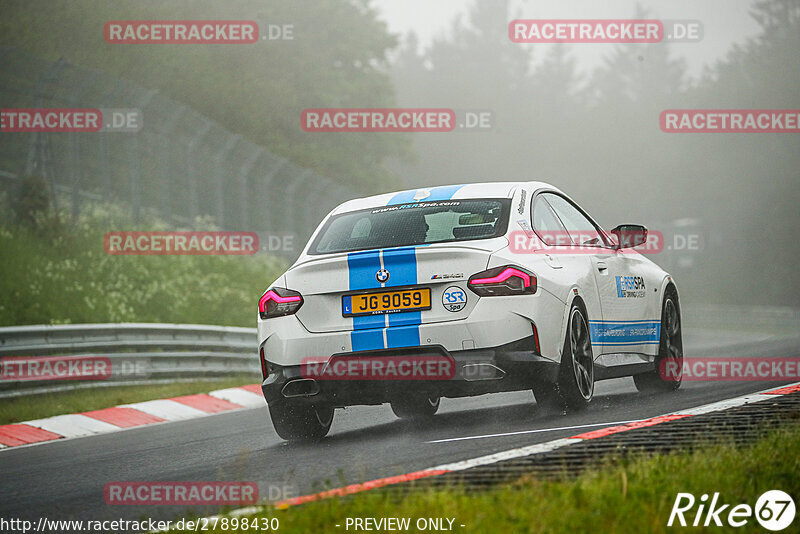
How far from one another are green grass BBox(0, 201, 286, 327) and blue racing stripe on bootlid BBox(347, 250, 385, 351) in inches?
379

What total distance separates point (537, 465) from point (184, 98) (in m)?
33.4

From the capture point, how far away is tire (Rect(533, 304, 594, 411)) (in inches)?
279

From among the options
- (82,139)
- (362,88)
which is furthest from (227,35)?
(82,139)

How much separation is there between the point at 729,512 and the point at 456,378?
2.87 metres

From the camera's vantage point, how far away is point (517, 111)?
9450 centimetres

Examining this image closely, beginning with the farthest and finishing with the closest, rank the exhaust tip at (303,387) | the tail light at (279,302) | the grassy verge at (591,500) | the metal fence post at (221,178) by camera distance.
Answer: the metal fence post at (221,178)
the tail light at (279,302)
the exhaust tip at (303,387)
the grassy verge at (591,500)

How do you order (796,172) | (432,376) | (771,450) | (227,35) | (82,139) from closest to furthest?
(771,450) < (432,376) < (82,139) < (227,35) < (796,172)

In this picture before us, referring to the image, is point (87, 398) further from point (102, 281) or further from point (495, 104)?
point (495, 104)

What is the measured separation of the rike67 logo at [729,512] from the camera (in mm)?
3863

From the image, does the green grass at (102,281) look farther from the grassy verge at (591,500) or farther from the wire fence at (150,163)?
the grassy verge at (591,500)

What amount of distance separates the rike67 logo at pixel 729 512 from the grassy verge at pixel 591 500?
21mm

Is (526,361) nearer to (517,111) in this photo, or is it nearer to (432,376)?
(432,376)

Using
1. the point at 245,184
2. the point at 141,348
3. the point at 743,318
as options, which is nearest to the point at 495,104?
the point at 743,318

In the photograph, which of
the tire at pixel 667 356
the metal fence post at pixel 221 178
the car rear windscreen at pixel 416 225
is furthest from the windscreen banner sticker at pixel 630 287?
the metal fence post at pixel 221 178
